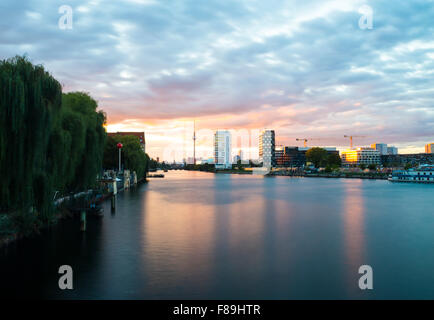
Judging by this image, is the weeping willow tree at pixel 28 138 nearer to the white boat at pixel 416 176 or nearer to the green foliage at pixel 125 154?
the green foliage at pixel 125 154

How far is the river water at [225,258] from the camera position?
1809cm

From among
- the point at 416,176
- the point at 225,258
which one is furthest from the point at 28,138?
the point at 416,176

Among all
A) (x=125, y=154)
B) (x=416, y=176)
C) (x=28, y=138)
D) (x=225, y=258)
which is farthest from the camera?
(x=416, y=176)

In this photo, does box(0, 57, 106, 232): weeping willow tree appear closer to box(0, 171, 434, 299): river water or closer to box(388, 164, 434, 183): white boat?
box(0, 171, 434, 299): river water

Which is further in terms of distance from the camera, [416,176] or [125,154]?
[416,176]

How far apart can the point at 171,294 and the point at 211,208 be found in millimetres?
34784

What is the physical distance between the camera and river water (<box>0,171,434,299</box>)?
18.1 meters

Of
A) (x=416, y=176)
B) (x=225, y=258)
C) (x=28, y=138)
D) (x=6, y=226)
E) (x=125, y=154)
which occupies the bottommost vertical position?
(x=225, y=258)

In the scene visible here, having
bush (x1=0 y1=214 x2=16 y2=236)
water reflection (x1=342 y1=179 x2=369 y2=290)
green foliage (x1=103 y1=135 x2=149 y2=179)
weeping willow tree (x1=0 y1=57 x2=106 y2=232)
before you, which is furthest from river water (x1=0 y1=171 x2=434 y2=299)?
green foliage (x1=103 y1=135 x2=149 y2=179)

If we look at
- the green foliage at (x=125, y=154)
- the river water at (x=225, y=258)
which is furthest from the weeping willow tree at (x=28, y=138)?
the green foliage at (x=125, y=154)

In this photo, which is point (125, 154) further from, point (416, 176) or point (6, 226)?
point (416, 176)

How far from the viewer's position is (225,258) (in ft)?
79.5

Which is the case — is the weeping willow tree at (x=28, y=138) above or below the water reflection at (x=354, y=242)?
above

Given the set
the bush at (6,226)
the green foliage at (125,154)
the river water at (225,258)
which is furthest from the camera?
the green foliage at (125,154)
